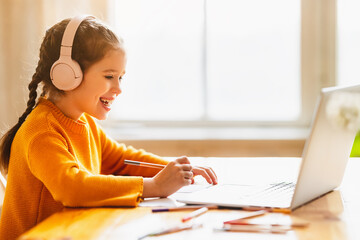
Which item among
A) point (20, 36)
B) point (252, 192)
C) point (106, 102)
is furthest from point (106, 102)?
point (20, 36)

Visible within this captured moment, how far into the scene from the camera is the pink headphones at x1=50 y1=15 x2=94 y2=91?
1.29 meters

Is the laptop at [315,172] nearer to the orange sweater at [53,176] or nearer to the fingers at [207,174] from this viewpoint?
the fingers at [207,174]

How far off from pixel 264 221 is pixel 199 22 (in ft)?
6.02

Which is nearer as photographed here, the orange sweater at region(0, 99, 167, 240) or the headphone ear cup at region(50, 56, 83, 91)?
the orange sweater at region(0, 99, 167, 240)

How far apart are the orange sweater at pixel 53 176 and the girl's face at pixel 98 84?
0.16ft

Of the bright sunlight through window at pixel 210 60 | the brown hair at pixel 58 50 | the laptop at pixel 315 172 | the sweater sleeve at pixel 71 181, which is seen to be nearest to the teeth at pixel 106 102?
the brown hair at pixel 58 50

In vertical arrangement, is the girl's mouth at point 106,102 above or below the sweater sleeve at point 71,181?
above

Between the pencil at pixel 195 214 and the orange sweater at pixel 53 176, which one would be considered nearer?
the pencil at pixel 195 214

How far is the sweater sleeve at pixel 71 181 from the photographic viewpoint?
1.07 metres

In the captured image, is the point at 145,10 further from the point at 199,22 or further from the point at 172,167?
the point at 172,167

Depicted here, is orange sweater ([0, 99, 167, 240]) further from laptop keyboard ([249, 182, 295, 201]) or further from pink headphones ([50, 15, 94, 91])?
laptop keyboard ([249, 182, 295, 201])

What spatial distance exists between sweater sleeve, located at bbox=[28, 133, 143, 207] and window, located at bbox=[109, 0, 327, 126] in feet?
4.88

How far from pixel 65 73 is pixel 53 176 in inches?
11.7

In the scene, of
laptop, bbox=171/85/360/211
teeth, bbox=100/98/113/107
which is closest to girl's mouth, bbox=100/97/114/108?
teeth, bbox=100/98/113/107
